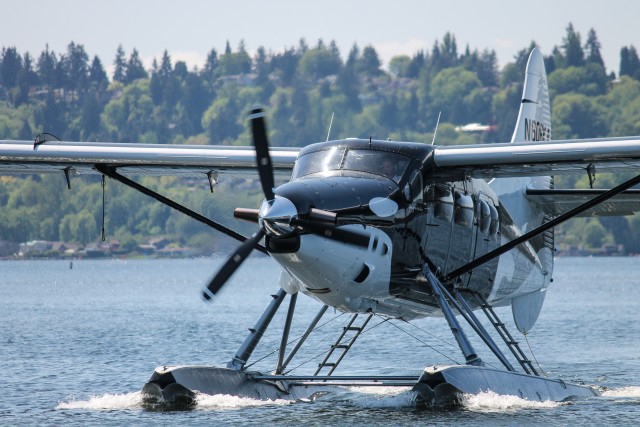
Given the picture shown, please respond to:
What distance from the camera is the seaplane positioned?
42.9ft

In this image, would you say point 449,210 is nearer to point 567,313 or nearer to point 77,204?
point 567,313

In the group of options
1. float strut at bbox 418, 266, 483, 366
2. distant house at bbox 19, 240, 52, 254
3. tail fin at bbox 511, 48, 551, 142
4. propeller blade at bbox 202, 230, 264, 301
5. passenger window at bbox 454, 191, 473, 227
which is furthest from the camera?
distant house at bbox 19, 240, 52, 254

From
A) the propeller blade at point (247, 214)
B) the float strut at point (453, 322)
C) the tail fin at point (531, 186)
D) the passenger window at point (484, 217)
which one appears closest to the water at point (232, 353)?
the float strut at point (453, 322)

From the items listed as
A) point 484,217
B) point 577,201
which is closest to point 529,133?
point 577,201

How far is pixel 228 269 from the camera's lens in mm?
13375

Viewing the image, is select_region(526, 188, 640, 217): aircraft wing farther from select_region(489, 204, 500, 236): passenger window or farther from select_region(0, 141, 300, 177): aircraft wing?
select_region(0, 141, 300, 177): aircraft wing

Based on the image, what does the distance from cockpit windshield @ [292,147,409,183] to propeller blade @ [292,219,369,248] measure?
100cm

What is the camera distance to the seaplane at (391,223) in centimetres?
1308

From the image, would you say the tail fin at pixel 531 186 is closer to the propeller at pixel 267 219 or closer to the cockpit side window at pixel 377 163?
the cockpit side window at pixel 377 163

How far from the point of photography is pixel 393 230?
→ 1386cm

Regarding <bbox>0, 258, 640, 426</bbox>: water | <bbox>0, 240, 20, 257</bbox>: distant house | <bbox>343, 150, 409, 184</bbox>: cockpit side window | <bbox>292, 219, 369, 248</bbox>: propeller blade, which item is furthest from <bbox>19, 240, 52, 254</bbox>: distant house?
<bbox>292, 219, 369, 248</bbox>: propeller blade

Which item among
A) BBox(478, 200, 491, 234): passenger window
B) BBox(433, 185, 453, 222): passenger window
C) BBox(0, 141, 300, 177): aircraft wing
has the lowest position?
BBox(478, 200, 491, 234): passenger window

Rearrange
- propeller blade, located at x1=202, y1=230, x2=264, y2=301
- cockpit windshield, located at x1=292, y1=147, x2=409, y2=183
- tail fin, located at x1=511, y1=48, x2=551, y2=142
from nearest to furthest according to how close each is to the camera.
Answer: propeller blade, located at x1=202, y1=230, x2=264, y2=301 < cockpit windshield, located at x1=292, y1=147, x2=409, y2=183 < tail fin, located at x1=511, y1=48, x2=551, y2=142

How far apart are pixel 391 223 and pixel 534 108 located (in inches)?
290
